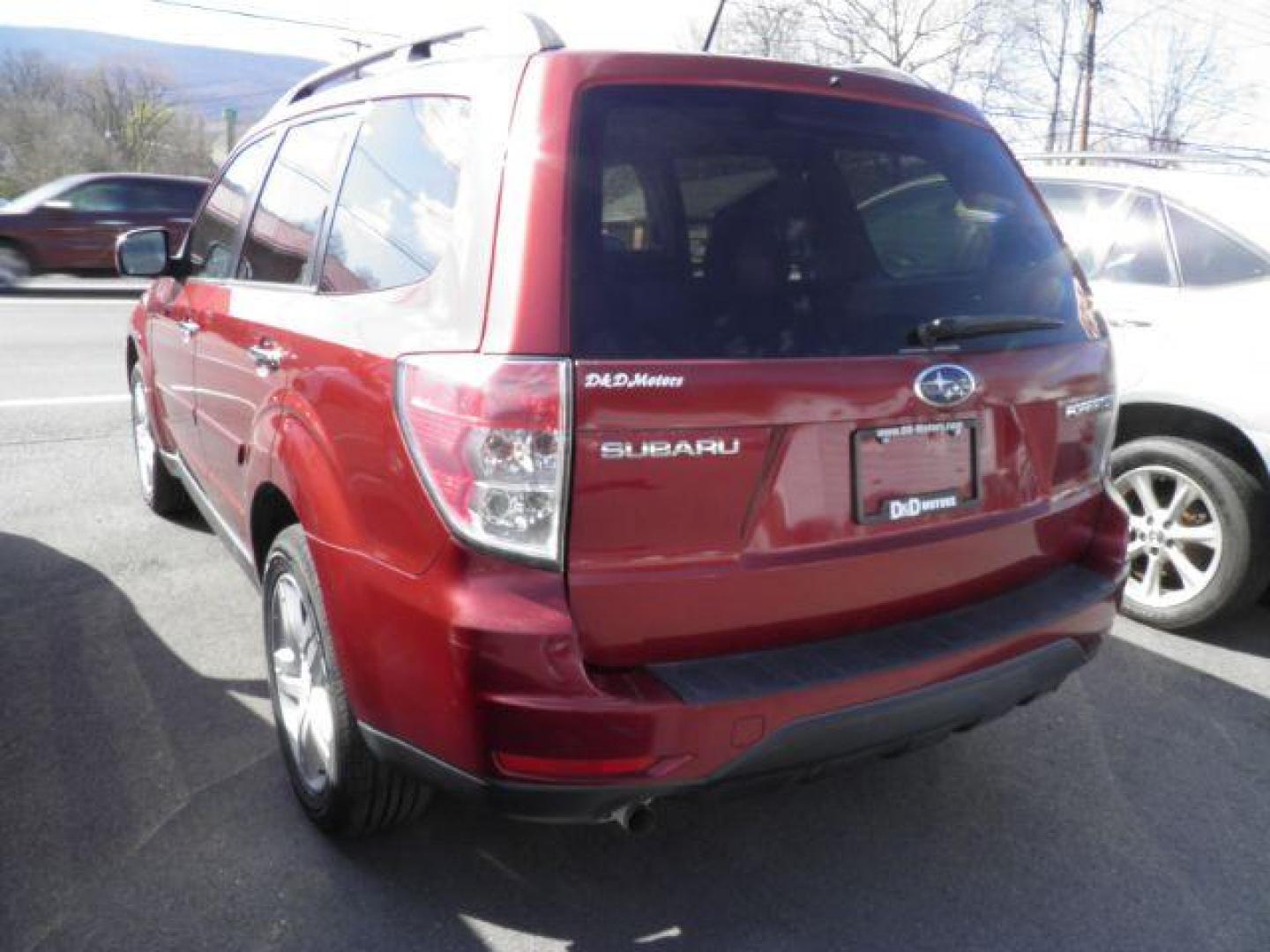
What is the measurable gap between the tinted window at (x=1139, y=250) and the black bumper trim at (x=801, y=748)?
2543mm

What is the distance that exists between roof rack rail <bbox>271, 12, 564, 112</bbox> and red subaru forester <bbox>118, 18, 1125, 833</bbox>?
20 millimetres

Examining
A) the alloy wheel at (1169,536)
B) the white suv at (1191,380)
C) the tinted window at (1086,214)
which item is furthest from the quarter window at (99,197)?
the alloy wheel at (1169,536)

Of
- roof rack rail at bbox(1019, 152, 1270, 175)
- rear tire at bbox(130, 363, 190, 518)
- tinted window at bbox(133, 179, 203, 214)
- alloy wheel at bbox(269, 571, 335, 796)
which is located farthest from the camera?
tinted window at bbox(133, 179, 203, 214)

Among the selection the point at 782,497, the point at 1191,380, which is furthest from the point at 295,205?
the point at 1191,380

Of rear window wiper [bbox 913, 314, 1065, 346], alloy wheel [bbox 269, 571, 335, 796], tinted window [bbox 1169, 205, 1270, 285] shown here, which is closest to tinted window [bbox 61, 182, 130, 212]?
alloy wheel [bbox 269, 571, 335, 796]

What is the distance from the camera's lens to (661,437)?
1987 millimetres

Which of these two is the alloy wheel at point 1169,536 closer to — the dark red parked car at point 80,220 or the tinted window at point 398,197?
the tinted window at point 398,197

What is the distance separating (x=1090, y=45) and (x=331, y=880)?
3412 cm

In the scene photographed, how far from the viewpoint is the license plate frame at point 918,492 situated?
2.21 metres

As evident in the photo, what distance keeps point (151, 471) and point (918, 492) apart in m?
4.14

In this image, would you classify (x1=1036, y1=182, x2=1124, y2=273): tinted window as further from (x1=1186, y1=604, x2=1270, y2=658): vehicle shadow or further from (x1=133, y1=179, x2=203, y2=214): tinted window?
(x1=133, y1=179, x2=203, y2=214): tinted window

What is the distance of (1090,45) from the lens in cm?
3092

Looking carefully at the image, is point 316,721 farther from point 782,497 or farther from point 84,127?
point 84,127

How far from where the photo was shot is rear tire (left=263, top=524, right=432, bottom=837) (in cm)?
243
